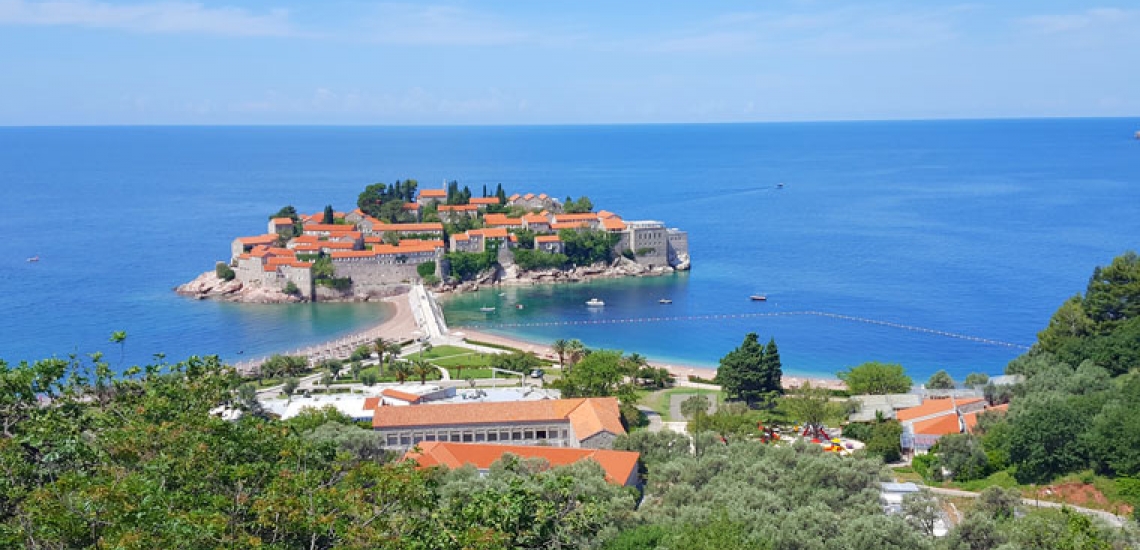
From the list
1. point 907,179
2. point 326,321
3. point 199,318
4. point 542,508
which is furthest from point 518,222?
point 907,179

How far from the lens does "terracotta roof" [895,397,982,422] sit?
3550cm

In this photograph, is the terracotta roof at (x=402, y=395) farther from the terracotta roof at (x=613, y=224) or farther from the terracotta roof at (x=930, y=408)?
the terracotta roof at (x=613, y=224)

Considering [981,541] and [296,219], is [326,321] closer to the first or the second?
[296,219]

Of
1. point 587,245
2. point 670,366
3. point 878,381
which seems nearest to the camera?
point 878,381

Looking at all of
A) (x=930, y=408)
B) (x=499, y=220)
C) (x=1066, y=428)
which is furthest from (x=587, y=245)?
(x=1066, y=428)

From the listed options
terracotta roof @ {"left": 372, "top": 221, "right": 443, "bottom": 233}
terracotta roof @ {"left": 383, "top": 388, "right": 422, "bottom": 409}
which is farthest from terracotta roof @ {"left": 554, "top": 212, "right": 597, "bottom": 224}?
terracotta roof @ {"left": 383, "top": 388, "right": 422, "bottom": 409}

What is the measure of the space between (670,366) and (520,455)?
23.7 meters

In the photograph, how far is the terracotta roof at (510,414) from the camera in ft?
111

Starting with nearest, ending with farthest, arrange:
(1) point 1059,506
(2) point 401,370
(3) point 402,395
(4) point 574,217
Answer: (1) point 1059,506
(3) point 402,395
(2) point 401,370
(4) point 574,217

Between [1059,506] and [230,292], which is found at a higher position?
[230,292]

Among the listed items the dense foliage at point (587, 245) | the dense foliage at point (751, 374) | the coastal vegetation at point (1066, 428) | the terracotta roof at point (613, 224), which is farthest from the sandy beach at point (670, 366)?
the terracotta roof at point (613, 224)

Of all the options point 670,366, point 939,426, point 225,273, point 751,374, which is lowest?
point 670,366

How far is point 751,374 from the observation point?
40.8 m

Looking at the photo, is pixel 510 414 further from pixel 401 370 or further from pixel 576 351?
pixel 576 351
